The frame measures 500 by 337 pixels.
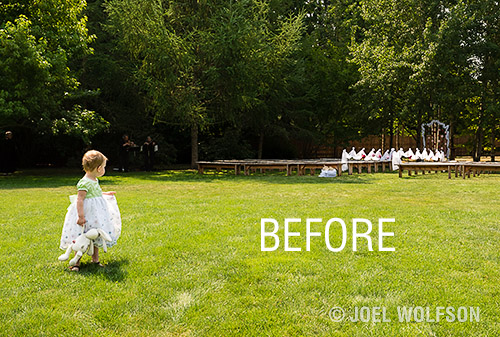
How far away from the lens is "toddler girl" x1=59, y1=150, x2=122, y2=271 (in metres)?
4.41

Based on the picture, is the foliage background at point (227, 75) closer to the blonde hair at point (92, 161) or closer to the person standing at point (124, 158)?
the person standing at point (124, 158)

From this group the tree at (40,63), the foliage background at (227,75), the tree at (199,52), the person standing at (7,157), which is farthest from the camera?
the tree at (199,52)

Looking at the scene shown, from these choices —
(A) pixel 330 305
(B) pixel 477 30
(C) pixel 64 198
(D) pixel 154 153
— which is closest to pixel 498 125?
(B) pixel 477 30

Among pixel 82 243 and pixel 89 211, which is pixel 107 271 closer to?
pixel 82 243

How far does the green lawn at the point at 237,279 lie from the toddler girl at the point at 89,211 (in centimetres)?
A: 32

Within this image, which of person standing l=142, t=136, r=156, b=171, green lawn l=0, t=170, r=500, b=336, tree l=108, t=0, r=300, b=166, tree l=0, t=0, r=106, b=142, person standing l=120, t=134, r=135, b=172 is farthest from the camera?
person standing l=142, t=136, r=156, b=171

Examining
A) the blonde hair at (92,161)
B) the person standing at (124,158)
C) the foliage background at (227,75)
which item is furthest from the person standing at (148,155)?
the blonde hair at (92,161)

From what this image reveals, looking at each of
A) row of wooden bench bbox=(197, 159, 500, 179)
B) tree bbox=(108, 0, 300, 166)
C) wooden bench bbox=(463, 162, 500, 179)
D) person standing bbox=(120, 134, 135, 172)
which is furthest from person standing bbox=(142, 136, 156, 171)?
wooden bench bbox=(463, 162, 500, 179)

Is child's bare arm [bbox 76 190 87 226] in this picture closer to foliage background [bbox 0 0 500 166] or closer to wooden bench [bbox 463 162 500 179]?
foliage background [bbox 0 0 500 166]

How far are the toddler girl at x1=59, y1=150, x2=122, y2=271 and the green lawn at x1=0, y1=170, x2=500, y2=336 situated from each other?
1.05 ft

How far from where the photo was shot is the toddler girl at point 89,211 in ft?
14.5

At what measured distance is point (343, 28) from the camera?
34.8 meters

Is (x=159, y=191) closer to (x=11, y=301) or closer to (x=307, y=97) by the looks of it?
(x=11, y=301)

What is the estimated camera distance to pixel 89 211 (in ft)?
14.7
